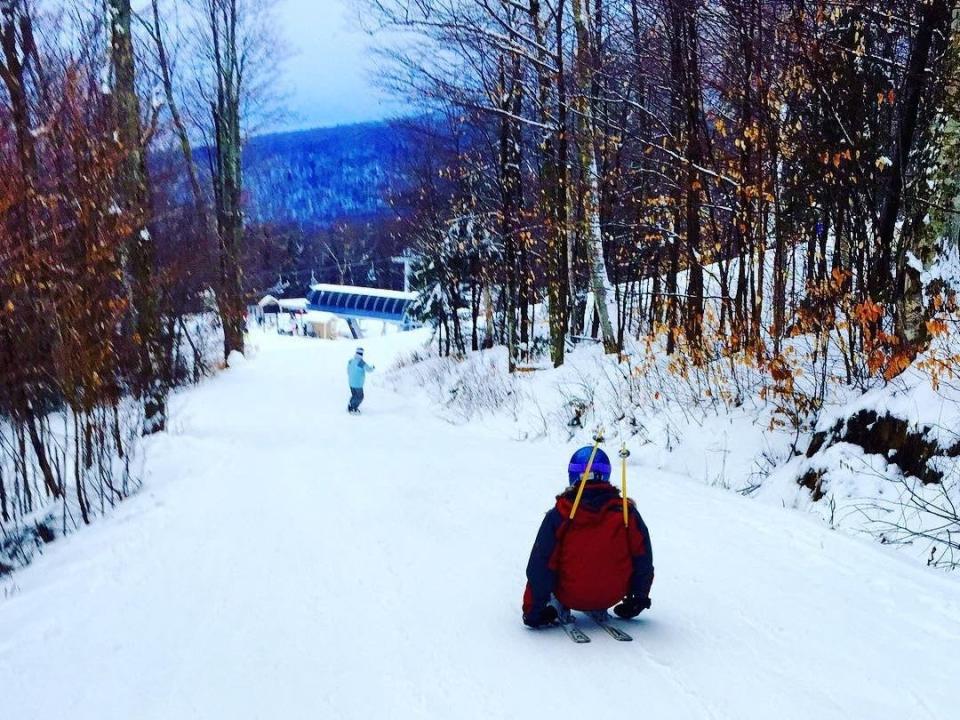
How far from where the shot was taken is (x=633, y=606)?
4570 millimetres

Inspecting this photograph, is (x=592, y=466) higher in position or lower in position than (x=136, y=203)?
lower

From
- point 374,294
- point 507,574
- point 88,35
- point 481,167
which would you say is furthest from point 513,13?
point 374,294

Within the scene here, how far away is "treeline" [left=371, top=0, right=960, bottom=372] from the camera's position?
25.1ft

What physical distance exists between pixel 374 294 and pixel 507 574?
73553mm

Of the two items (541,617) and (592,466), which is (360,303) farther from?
(592,466)

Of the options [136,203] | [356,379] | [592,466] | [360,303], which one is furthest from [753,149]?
[360,303]

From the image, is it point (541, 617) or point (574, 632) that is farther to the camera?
point (541, 617)

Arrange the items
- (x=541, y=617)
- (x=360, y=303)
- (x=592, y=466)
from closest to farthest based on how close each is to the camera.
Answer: (x=592, y=466) < (x=541, y=617) < (x=360, y=303)

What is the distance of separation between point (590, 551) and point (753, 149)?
8118mm

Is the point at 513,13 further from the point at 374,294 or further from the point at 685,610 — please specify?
the point at 374,294

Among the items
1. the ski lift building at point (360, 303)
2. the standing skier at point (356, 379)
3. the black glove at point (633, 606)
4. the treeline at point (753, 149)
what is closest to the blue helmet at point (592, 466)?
the black glove at point (633, 606)

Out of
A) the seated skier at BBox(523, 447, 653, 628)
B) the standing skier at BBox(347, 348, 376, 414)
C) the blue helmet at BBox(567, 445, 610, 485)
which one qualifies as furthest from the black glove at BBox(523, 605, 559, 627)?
the standing skier at BBox(347, 348, 376, 414)

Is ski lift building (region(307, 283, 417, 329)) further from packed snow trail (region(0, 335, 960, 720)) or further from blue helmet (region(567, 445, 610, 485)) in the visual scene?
blue helmet (region(567, 445, 610, 485))

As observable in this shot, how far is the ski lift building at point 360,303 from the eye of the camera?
76125 mm
